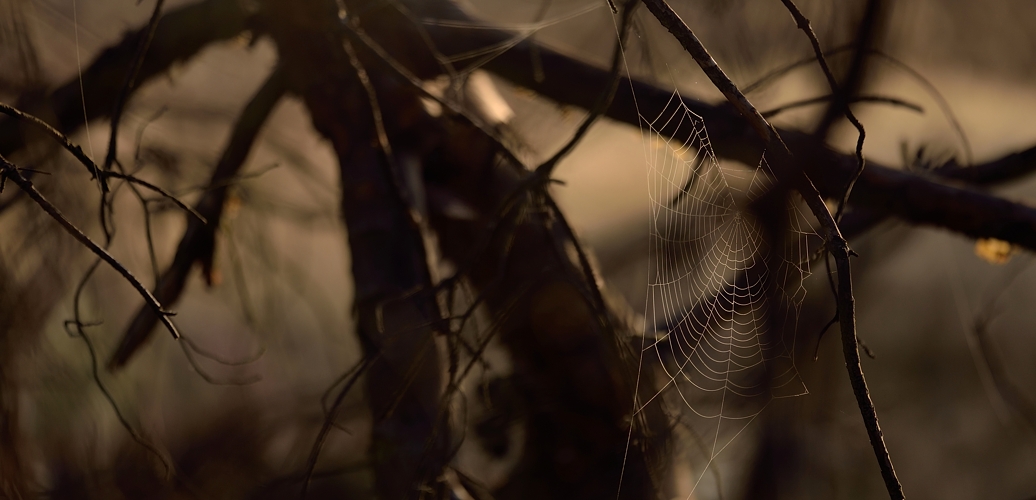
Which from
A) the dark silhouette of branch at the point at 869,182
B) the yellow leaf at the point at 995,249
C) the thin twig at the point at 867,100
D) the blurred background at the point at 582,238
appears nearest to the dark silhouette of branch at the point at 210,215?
the blurred background at the point at 582,238

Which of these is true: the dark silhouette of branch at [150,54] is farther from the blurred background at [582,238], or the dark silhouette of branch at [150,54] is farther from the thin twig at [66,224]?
the thin twig at [66,224]

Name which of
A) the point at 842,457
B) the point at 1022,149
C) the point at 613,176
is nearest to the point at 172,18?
the point at 613,176

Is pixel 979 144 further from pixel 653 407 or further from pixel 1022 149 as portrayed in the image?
pixel 653 407

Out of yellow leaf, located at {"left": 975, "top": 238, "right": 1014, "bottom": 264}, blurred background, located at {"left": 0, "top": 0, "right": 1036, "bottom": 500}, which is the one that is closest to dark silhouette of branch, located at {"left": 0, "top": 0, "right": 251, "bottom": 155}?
blurred background, located at {"left": 0, "top": 0, "right": 1036, "bottom": 500}

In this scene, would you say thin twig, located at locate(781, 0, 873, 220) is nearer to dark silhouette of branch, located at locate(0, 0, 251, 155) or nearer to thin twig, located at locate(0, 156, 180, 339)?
thin twig, located at locate(0, 156, 180, 339)

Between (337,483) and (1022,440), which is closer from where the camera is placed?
(337,483)

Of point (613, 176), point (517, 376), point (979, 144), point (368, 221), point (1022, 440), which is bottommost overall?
point (517, 376)
